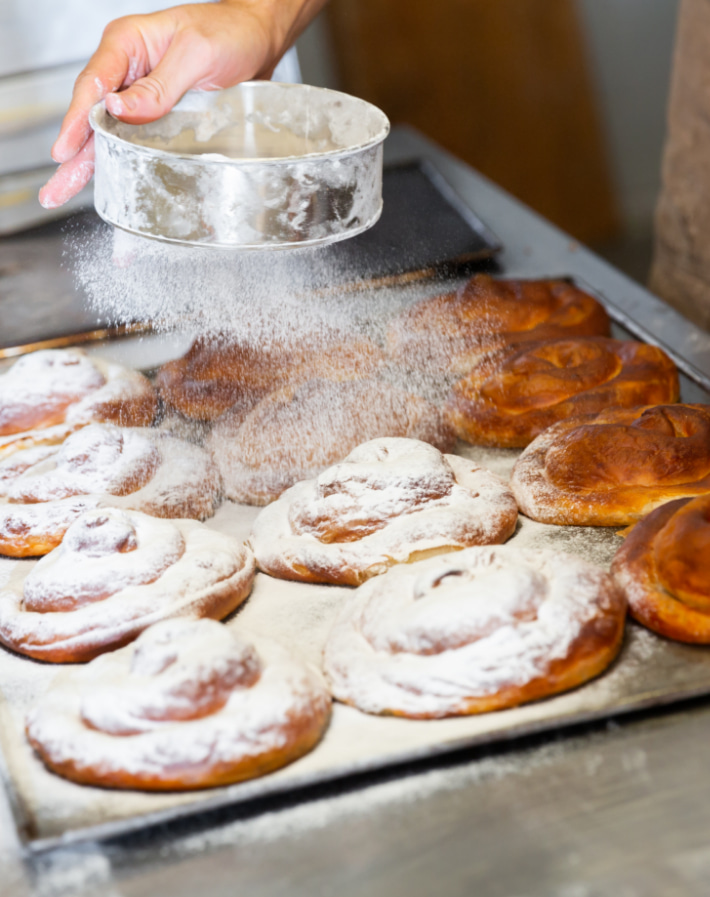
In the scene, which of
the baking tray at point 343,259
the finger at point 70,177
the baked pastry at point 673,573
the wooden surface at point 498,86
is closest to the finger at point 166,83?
the finger at point 70,177

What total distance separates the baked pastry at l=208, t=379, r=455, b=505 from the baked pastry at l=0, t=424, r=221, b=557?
0.06m

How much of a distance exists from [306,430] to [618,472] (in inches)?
22.2

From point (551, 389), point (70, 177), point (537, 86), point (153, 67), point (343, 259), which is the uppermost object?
point (153, 67)

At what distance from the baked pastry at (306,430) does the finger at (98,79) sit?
1.86 ft

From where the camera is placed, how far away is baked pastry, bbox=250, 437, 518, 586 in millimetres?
1466

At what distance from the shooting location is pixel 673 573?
129 centimetres

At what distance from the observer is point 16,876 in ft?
3.33

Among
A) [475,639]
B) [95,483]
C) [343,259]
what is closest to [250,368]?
[343,259]

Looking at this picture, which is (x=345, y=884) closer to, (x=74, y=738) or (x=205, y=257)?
(x=74, y=738)

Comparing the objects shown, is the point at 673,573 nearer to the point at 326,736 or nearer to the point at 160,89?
the point at 326,736

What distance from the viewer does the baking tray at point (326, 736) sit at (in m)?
1.05

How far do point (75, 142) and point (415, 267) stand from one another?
3.05ft

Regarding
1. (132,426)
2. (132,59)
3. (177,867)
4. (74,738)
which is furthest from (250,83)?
(177,867)

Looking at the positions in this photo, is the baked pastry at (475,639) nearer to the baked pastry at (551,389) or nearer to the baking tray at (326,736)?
the baking tray at (326,736)
